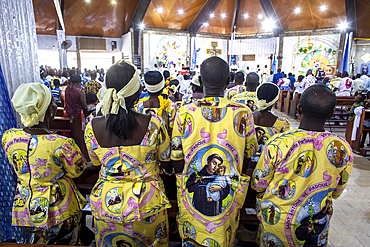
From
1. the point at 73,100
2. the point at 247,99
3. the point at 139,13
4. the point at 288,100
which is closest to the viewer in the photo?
the point at 247,99

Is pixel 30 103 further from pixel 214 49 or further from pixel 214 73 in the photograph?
pixel 214 49

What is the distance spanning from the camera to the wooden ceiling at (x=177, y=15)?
13.2 m

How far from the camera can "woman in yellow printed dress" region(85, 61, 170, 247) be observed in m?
1.36

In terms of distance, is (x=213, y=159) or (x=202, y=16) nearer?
(x=213, y=159)

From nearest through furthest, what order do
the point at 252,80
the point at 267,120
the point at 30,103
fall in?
the point at 30,103, the point at 267,120, the point at 252,80

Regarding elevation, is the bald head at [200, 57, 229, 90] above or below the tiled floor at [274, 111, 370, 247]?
above

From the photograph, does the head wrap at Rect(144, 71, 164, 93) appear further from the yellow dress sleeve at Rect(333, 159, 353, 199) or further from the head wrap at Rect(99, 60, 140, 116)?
the yellow dress sleeve at Rect(333, 159, 353, 199)

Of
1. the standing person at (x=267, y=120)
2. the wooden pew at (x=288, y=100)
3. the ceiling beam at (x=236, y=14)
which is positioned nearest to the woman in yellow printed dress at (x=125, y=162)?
the standing person at (x=267, y=120)

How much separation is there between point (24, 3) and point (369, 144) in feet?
21.1

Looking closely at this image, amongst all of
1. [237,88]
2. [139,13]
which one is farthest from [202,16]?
[237,88]

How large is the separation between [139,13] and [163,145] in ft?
49.2

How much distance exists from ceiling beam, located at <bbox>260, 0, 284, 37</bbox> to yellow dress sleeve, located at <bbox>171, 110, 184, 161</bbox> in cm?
1576

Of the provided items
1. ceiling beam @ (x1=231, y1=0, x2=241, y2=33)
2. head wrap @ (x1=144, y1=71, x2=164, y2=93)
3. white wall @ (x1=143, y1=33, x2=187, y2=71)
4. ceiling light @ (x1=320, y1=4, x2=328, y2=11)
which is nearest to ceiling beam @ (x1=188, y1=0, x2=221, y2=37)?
white wall @ (x1=143, y1=33, x2=187, y2=71)

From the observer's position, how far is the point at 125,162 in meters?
1.41
